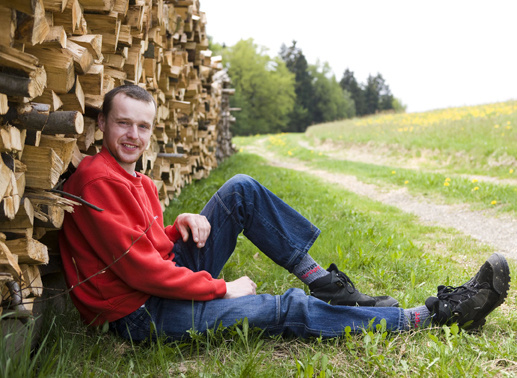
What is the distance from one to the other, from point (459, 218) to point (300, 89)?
5040 cm

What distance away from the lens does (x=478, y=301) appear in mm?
1987

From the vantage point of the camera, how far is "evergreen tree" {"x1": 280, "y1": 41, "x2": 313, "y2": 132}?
50.8 metres

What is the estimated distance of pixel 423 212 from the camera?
545cm

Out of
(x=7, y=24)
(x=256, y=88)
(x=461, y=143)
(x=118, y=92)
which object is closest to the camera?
(x=7, y=24)

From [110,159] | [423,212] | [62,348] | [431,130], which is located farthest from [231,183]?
[431,130]

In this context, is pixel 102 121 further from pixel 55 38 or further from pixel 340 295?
pixel 340 295

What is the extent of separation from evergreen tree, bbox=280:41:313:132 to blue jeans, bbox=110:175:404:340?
4818cm

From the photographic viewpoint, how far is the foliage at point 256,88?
42.5m

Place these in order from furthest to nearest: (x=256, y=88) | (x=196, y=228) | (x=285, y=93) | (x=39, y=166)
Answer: (x=285, y=93) → (x=256, y=88) → (x=196, y=228) → (x=39, y=166)

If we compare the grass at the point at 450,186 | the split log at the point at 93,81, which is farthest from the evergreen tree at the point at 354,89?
the split log at the point at 93,81

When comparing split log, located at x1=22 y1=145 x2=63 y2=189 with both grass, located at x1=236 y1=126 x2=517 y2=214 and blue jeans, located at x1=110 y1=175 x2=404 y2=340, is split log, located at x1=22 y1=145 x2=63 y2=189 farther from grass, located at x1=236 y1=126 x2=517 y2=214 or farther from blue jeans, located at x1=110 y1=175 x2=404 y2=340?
grass, located at x1=236 y1=126 x2=517 y2=214

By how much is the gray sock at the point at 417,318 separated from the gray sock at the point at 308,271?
467mm

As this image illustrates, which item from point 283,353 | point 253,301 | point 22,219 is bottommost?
point 283,353

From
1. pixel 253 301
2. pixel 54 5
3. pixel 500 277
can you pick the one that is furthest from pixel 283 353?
pixel 54 5
